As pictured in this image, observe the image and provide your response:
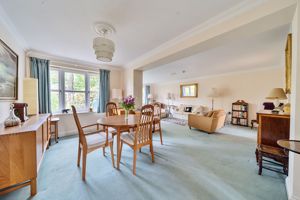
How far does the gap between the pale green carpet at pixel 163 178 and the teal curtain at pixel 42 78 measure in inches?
50.1

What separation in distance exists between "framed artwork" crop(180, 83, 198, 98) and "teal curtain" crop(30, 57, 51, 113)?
247 inches

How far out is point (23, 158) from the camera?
4.84 feet

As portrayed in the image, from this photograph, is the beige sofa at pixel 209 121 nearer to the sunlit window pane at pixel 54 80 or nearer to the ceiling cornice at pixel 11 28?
the sunlit window pane at pixel 54 80

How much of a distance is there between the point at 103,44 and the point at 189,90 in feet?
20.0

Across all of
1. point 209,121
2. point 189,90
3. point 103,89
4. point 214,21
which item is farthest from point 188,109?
point 214,21

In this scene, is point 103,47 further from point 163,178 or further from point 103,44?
point 163,178

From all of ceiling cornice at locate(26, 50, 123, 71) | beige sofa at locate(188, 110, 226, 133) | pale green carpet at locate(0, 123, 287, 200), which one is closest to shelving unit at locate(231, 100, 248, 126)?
beige sofa at locate(188, 110, 226, 133)

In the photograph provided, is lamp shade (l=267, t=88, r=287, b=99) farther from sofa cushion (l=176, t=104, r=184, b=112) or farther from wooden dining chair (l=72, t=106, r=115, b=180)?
sofa cushion (l=176, t=104, r=184, b=112)

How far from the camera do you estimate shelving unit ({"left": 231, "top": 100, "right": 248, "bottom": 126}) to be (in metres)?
5.14

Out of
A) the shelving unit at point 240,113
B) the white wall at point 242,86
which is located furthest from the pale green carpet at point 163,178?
the white wall at point 242,86

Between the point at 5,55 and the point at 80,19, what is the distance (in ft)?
4.25

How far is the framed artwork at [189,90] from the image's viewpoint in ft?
22.5

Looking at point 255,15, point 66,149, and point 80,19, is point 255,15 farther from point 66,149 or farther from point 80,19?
point 66,149

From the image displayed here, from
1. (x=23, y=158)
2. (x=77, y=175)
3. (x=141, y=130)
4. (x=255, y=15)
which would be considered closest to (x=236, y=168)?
(x=141, y=130)
